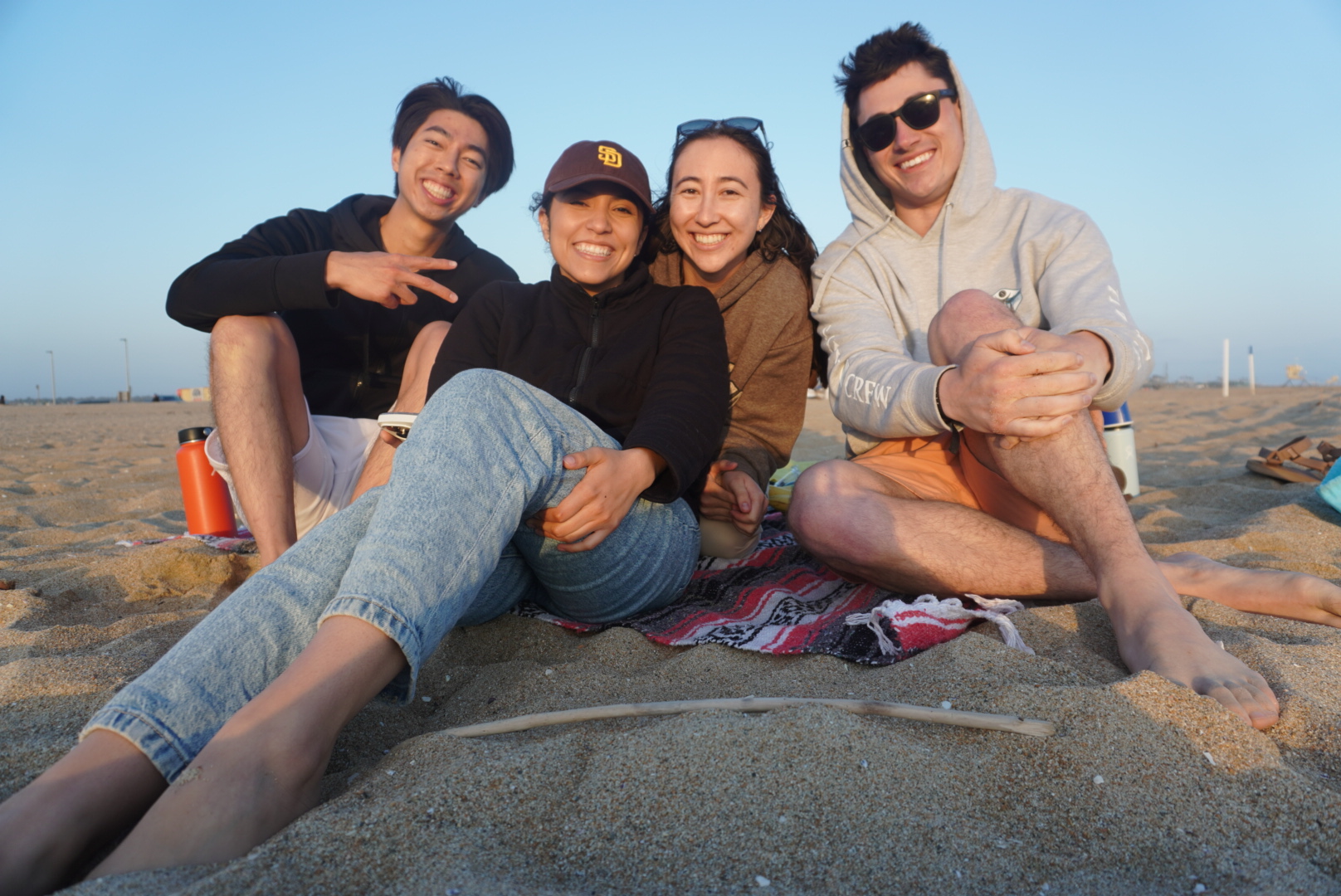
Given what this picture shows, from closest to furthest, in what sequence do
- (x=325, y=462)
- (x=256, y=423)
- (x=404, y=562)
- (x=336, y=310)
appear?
(x=404, y=562)
(x=256, y=423)
(x=325, y=462)
(x=336, y=310)

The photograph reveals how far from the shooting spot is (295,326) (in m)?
3.08

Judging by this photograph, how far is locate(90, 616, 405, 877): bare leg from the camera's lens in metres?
0.96

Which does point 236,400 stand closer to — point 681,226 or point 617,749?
point 681,226

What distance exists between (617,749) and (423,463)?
1.88 feet

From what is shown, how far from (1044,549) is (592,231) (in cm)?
154

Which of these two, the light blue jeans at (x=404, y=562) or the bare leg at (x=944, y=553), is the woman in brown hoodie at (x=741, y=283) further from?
the light blue jeans at (x=404, y=562)

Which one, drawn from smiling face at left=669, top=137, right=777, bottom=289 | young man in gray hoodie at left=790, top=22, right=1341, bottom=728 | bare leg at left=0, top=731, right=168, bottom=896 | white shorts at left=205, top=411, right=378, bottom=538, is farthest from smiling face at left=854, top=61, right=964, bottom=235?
bare leg at left=0, top=731, right=168, bottom=896

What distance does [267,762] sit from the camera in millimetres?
1033

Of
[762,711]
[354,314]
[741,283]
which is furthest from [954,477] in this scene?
[354,314]

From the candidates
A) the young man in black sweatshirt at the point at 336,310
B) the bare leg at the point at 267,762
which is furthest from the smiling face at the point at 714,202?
the bare leg at the point at 267,762

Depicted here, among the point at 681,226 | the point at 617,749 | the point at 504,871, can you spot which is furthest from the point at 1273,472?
the point at 504,871

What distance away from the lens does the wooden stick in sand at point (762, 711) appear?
1.25 m

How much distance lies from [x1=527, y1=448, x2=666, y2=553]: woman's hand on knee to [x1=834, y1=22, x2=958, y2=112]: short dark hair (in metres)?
1.87

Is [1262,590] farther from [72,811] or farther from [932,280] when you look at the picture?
[72,811]
